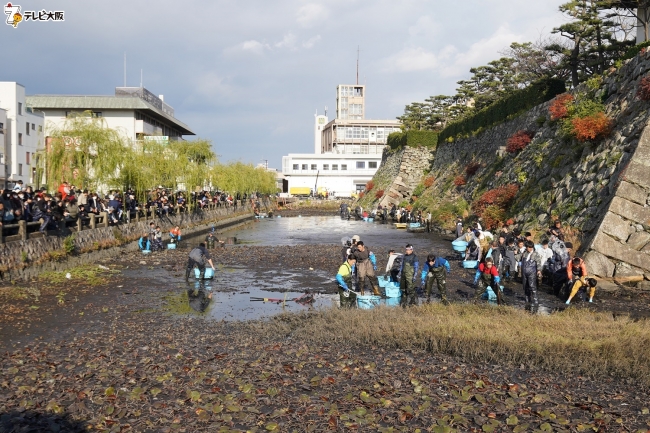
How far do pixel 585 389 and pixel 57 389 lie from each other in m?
8.60

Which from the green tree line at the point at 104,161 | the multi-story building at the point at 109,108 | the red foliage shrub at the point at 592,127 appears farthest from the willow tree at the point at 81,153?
the multi-story building at the point at 109,108

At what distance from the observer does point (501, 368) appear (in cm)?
974

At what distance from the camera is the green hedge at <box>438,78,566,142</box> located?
3625cm

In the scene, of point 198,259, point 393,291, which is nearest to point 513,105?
point 393,291

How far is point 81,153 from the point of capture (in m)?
27.8

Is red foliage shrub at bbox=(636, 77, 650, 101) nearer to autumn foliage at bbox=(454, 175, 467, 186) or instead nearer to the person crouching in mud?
the person crouching in mud

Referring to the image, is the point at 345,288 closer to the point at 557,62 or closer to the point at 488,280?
the point at 488,280

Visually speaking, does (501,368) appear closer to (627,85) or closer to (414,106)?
(627,85)

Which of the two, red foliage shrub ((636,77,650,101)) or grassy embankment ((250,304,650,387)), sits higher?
red foliage shrub ((636,77,650,101))

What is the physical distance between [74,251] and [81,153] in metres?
7.37

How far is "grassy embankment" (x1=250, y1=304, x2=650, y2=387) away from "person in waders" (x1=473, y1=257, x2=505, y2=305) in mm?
1843

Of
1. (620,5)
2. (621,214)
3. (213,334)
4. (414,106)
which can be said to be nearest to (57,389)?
(213,334)

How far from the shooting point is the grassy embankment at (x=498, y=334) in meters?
9.61

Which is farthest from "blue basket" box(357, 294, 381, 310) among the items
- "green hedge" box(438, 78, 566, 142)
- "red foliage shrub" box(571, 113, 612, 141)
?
"green hedge" box(438, 78, 566, 142)
